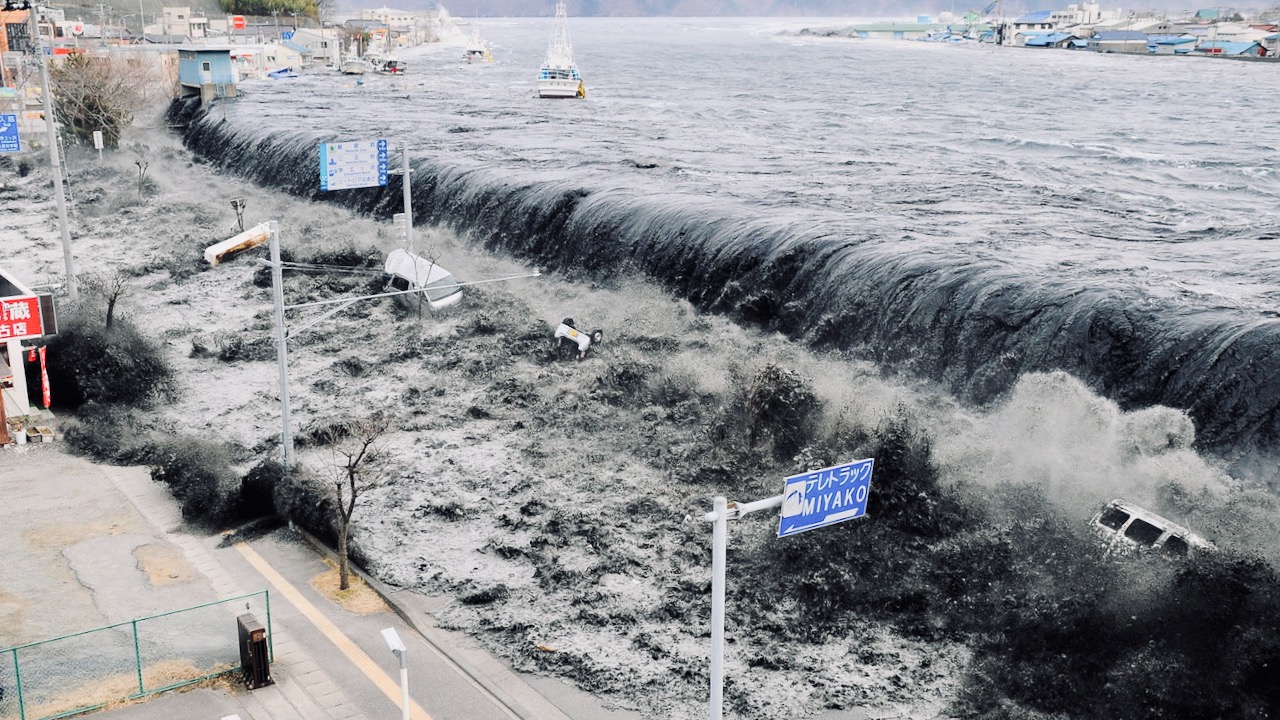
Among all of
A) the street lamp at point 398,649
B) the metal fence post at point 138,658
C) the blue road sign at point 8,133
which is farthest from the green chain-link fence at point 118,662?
the blue road sign at point 8,133

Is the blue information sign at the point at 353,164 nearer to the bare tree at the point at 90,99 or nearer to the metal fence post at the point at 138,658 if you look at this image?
the metal fence post at the point at 138,658

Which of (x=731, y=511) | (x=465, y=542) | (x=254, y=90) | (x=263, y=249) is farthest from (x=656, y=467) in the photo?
(x=254, y=90)

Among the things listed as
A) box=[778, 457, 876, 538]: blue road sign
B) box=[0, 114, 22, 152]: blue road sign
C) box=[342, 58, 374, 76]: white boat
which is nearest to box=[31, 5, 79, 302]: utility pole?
box=[0, 114, 22, 152]: blue road sign

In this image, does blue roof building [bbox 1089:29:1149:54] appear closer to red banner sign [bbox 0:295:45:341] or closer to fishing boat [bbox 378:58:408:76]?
fishing boat [bbox 378:58:408:76]

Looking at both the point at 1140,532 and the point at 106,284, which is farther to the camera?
the point at 106,284

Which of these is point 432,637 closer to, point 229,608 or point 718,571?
point 229,608

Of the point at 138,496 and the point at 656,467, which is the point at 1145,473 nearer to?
the point at 656,467

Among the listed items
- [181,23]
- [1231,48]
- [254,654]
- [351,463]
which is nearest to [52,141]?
[351,463]
